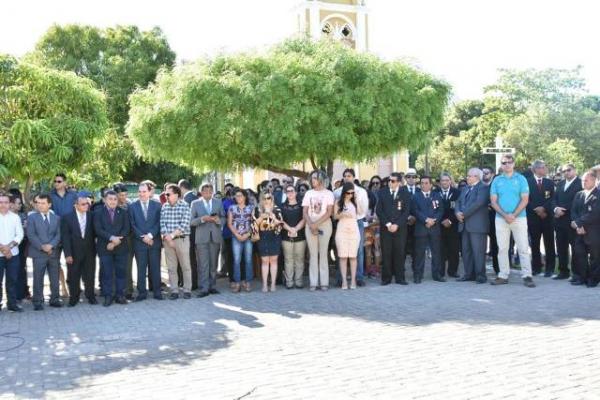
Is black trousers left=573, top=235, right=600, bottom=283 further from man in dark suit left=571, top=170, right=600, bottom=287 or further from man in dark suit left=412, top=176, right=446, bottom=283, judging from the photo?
man in dark suit left=412, top=176, right=446, bottom=283

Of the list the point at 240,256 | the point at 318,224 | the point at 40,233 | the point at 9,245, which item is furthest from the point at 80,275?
the point at 318,224

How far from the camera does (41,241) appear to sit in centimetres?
996

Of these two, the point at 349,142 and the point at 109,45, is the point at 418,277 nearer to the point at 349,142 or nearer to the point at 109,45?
the point at 349,142

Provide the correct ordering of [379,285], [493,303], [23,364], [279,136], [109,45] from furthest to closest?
[109,45], [279,136], [379,285], [493,303], [23,364]

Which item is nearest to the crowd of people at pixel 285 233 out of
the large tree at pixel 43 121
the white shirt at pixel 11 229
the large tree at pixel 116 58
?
the white shirt at pixel 11 229

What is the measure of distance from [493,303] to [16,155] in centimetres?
814

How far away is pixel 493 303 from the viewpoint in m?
9.12

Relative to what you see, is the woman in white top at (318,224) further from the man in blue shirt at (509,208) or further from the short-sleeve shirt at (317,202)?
the man in blue shirt at (509,208)

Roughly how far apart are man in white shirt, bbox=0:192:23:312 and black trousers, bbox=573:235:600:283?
357 inches

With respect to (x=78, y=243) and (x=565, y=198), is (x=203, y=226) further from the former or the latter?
(x=565, y=198)

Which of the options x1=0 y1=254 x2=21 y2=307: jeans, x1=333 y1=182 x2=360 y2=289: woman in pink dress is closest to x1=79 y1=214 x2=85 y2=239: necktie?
x1=0 y1=254 x2=21 y2=307: jeans

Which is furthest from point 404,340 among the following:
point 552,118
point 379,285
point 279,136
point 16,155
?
point 552,118

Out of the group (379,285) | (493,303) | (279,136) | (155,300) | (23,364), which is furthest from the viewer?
(279,136)

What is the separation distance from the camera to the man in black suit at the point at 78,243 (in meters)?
10.2
